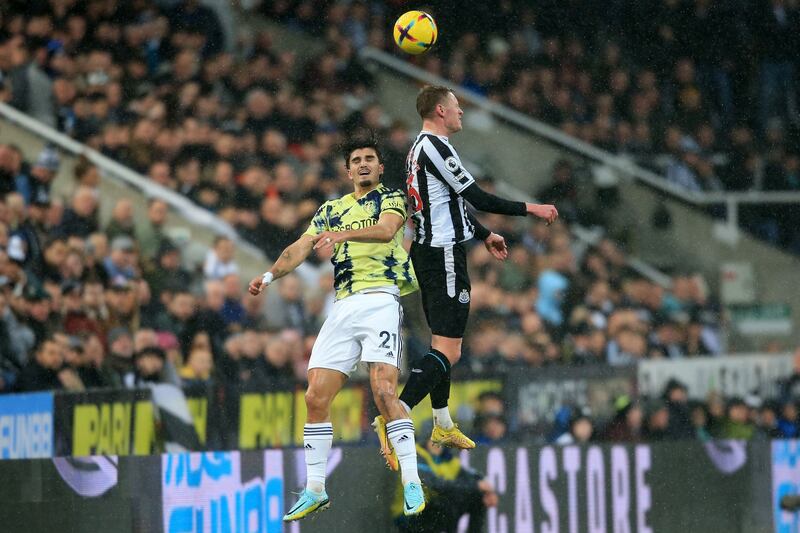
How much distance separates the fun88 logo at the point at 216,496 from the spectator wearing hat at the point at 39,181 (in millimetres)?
4467

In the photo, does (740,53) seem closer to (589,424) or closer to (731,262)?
(731,262)

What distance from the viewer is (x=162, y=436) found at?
9.78m

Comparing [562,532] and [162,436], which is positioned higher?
[162,436]

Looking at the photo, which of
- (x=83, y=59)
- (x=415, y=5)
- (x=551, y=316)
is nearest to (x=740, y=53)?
(x=415, y=5)

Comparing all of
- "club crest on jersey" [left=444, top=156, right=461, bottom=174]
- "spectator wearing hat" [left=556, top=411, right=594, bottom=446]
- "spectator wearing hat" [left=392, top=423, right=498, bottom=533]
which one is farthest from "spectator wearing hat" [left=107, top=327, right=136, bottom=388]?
"club crest on jersey" [left=444, top=156, right=461, bottom=174]

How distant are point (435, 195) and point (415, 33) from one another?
0.98 m

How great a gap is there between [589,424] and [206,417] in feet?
12.1

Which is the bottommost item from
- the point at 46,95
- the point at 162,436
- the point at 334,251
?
the point at 162,436

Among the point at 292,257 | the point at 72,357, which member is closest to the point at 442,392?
the point at 292,257

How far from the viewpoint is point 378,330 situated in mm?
7727

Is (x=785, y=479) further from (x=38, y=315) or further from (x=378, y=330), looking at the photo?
(x=38, y=315)

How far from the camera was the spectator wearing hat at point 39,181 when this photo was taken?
12.0 metres

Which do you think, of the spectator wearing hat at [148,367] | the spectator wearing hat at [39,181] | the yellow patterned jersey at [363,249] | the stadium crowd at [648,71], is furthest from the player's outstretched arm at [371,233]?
the stadium crowd at [648,71]

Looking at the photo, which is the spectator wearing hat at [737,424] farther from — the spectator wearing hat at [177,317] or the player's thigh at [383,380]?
the player's thigh at [383,380]
